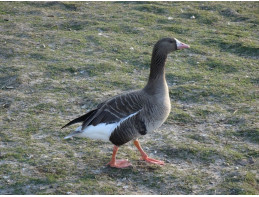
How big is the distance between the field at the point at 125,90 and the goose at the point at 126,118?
0.39 metres

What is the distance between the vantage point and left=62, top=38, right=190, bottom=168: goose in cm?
493

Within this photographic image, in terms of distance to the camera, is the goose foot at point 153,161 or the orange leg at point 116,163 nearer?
the orange leg at point 116,163

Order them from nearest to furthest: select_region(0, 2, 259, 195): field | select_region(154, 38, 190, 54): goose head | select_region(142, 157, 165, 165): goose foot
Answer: select_region(0, 2, 259, 195): field
select_region(142, 157, 165, 165): goose foot
select_region(154, 38, 190, 54): goose head

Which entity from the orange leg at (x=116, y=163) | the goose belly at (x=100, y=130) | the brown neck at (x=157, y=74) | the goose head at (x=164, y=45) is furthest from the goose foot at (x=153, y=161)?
the goose head at (x=164, y=45)

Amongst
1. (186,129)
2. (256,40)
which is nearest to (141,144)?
(186,129)

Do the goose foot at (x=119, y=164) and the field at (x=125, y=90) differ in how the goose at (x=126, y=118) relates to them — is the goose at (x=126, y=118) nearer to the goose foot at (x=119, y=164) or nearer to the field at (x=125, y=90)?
the goose foot at (x=119, y=164)

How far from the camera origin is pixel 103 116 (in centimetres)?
501

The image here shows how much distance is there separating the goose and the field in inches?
15.4

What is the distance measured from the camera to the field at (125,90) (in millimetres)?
4840

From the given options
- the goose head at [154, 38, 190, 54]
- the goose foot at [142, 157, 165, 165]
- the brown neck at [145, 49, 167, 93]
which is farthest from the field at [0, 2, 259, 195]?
the goose head at [154, 38, 190, 54]

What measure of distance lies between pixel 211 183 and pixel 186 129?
4.58 feet

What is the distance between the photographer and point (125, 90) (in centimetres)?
720

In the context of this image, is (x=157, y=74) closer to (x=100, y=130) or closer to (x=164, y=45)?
(x=164, y=45)

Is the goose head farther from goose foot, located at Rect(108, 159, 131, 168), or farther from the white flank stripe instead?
goose foot, located at Rect(108, 159, 131, 168)
